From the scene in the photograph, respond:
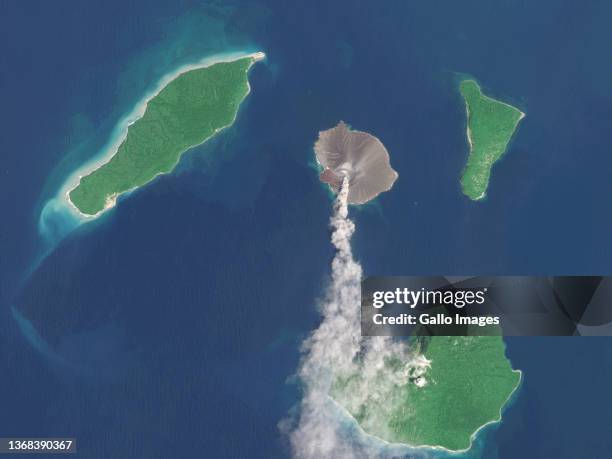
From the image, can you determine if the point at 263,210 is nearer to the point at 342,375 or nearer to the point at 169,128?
the point at 169,128

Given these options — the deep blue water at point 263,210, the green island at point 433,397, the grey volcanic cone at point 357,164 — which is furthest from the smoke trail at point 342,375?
the grey volcanic cone at point 357,164

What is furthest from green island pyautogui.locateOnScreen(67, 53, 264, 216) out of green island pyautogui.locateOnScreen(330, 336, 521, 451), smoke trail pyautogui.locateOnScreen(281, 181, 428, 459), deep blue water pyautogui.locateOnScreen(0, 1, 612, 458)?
green island pyautogui.locateOnScreen(330, 336, 521, 451)

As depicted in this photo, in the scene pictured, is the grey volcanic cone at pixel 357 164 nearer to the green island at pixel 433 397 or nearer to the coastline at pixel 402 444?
the green island at pixel 433 397

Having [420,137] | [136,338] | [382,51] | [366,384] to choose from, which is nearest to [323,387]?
[366,384]

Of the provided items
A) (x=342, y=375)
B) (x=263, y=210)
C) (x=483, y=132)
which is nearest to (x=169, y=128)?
(x=263, y=210)

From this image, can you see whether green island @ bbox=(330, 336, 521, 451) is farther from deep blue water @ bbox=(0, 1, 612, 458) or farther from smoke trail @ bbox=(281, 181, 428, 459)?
deep blue water @ bbox=(0, 1, 612, 458)

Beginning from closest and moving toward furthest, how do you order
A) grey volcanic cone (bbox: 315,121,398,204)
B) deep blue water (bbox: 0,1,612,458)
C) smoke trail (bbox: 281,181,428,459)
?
smoke trail (bbox: 281,181,428,459) → deep blue water (bbox: 0,1,612,458) → grey volcanic cone (bbox: 315,121,398,204)

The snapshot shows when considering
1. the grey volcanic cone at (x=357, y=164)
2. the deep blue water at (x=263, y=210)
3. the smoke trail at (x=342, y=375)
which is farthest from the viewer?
the grey volcanic cone at (x=357, y=164)
